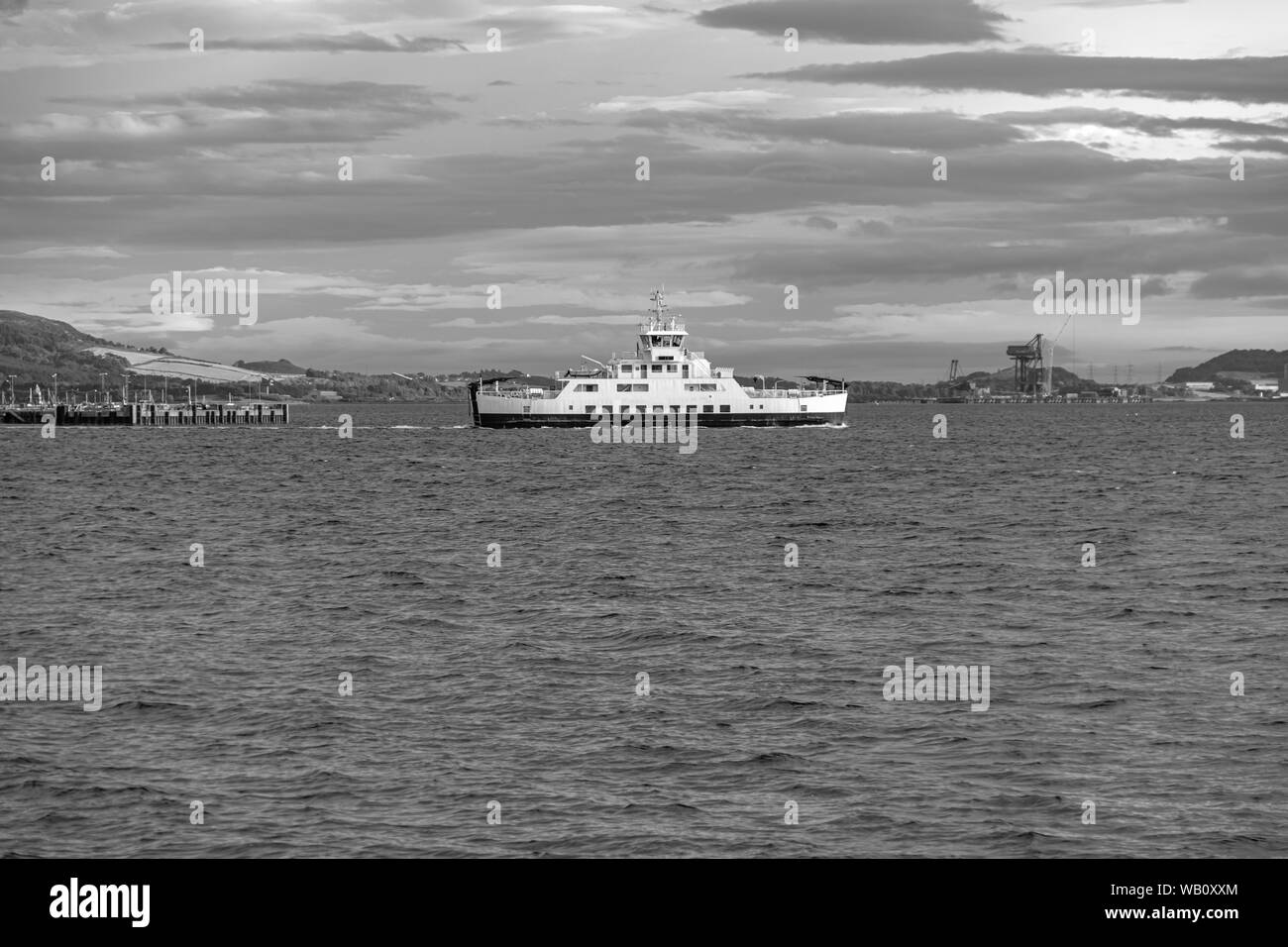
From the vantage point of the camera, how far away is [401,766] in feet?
73.6

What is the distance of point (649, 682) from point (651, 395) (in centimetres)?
14207

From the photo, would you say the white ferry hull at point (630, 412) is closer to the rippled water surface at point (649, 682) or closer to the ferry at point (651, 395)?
the ferry at point (651, 395)

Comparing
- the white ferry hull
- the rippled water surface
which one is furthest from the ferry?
the rippled water surface

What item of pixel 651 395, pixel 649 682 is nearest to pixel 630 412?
pixel 651 395

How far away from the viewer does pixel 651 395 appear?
17038cm

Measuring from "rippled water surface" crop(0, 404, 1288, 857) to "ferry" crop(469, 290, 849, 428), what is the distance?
99.7 meters

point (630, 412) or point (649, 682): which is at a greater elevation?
point (630, 412)

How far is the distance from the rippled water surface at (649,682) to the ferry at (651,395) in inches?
3926

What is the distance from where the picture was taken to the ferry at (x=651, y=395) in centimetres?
17000

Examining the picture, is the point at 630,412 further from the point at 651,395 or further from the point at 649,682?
the point at 649,682

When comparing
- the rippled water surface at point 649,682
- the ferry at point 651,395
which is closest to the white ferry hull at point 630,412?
the ferry at point 651,395

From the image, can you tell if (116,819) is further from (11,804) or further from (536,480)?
(536,480)
